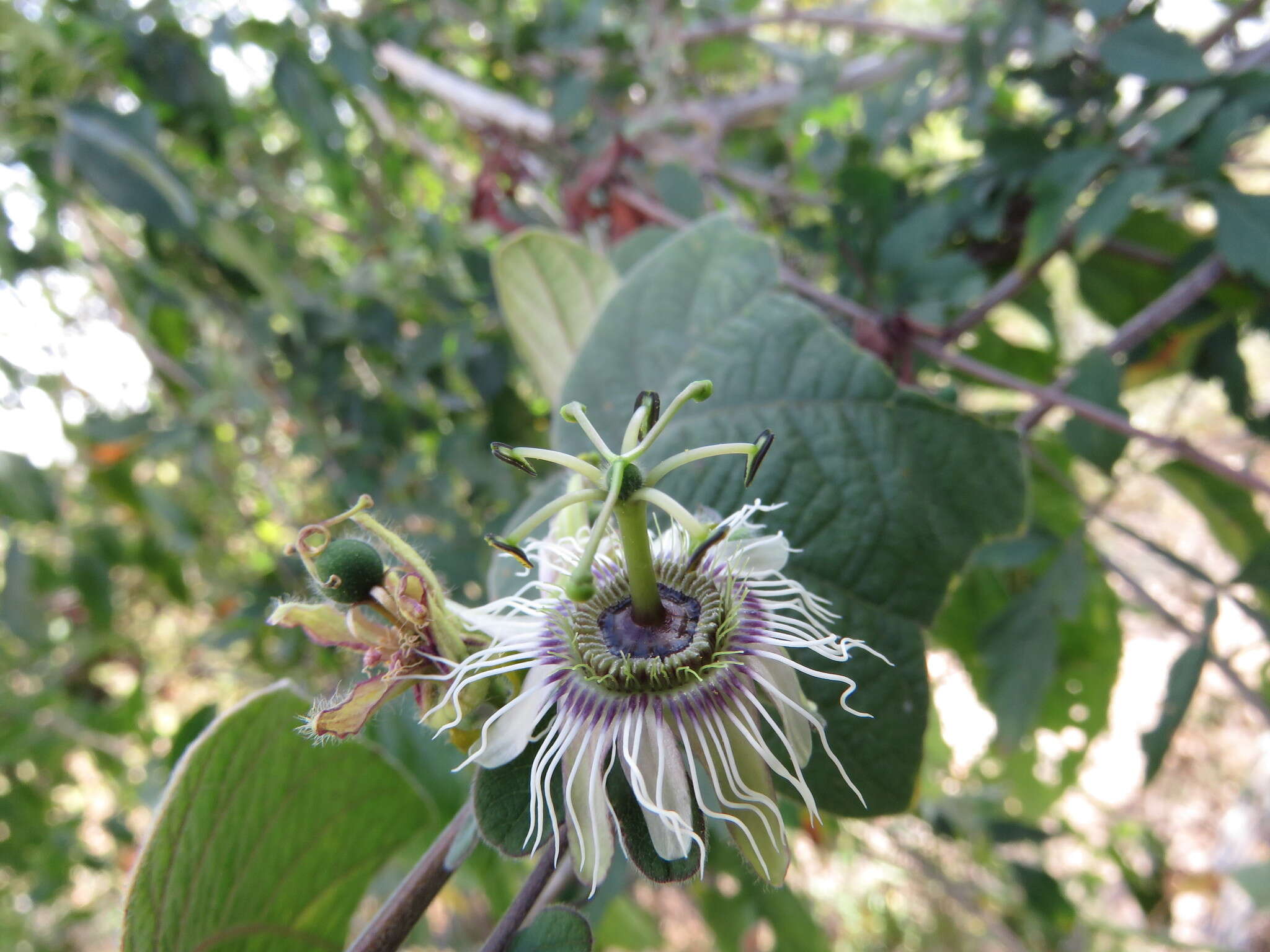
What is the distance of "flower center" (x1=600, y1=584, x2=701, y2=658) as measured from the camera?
0.43m

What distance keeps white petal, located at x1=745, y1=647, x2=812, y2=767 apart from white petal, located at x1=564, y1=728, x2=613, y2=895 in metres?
0.08

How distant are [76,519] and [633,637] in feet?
6.26

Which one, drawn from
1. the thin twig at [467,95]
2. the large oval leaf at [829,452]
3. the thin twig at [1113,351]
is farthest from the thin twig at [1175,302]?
the thin twig at [467,95]

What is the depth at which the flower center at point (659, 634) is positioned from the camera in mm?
417

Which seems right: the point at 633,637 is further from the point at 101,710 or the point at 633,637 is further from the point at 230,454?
the point at 230,454

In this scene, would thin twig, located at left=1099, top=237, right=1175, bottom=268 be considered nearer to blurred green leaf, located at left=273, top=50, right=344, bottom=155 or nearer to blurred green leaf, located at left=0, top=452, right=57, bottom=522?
blurred green leaf, located at left=273, top=50, right=344, bottom=155

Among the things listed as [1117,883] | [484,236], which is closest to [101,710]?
[484,236]

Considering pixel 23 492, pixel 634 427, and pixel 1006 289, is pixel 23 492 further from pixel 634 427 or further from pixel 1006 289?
pixel 1006 289

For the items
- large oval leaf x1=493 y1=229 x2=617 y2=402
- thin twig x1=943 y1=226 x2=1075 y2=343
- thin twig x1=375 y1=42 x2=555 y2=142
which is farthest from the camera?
thin twig x1=375 y1=42 x2=555 y2=142

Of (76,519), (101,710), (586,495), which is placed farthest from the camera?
(76,519)

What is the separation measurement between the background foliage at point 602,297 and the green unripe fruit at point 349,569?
0.09m

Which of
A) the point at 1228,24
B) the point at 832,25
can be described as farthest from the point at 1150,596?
the point at 832,25

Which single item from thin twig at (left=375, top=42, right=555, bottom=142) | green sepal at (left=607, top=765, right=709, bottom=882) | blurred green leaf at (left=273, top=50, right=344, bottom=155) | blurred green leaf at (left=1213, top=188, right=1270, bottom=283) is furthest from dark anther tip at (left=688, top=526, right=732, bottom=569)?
thin twig at (left=375, top=42, right=555, bottom=142)

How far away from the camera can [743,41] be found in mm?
1959
